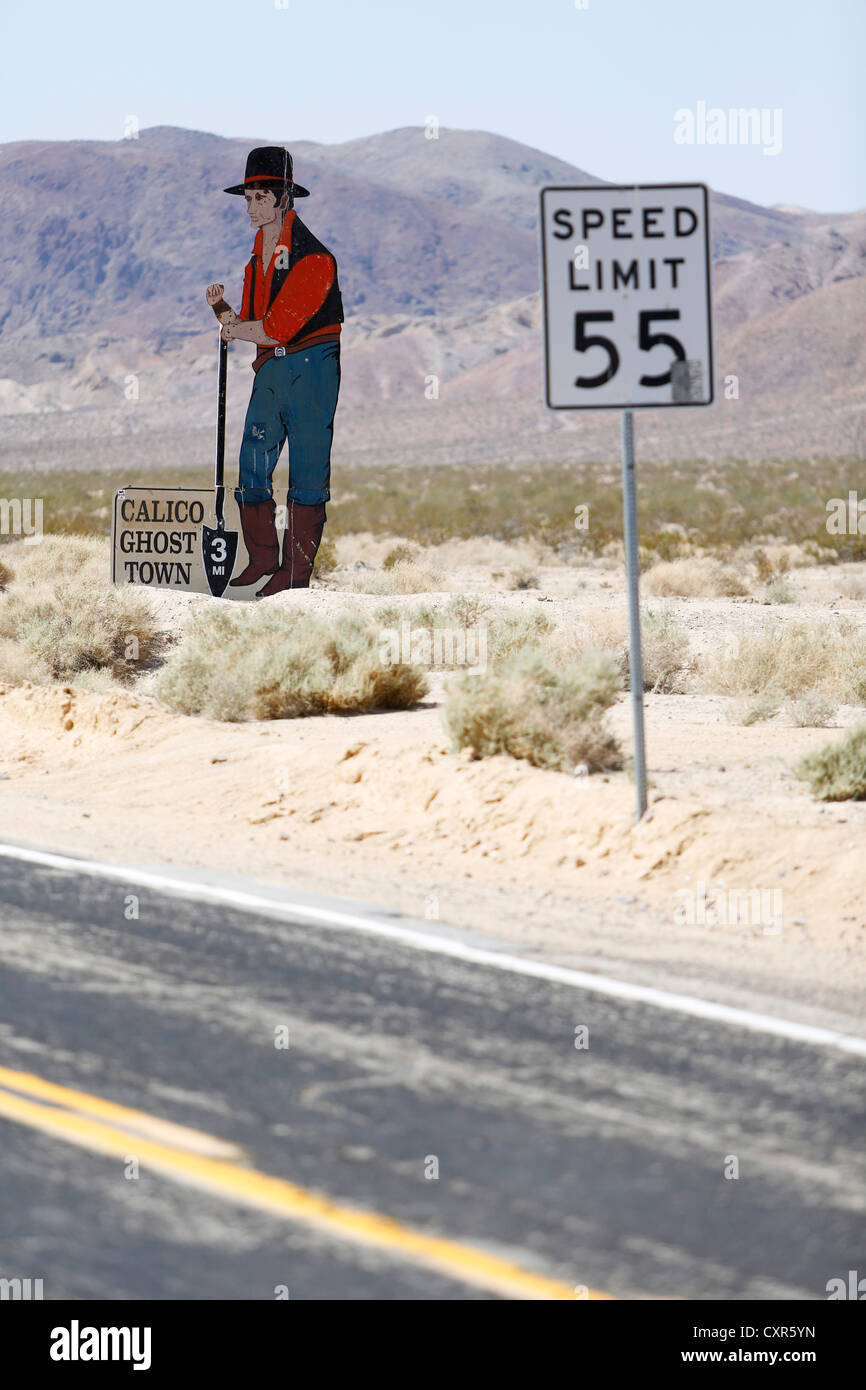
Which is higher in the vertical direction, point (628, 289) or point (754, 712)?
point (628, 289)

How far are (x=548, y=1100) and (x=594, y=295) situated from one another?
5002 mm

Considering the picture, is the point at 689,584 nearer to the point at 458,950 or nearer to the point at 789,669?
the point at 789,669

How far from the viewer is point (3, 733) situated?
44.1 feet

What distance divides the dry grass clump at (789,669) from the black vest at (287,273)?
6941 millimetres

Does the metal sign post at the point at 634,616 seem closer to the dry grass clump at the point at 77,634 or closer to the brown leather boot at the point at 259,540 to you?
the dry grass clump at the point at 77,634

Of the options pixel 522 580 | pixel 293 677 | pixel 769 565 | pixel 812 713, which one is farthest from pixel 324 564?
pixel 812 713

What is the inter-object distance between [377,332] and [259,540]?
123 meters

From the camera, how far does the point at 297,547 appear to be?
20.0 m

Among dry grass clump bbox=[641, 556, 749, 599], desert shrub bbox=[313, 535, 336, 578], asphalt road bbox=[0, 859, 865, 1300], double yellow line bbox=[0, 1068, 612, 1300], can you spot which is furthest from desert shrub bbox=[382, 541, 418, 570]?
double yellow line bbox=[0, 1068, 612, 1300]

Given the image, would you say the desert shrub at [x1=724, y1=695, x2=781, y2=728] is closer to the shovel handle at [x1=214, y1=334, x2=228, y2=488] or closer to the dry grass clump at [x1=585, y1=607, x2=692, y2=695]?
the dry grass clump at [x1=585, y1=607, x2=692, y2=695]

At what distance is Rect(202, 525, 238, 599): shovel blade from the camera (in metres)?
19.8

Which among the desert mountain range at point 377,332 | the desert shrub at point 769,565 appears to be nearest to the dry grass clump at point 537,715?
the desert shrub at point 769,565

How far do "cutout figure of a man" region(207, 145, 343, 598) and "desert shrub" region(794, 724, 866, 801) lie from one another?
10.6 metres

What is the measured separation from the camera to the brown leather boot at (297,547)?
19.8 meters
